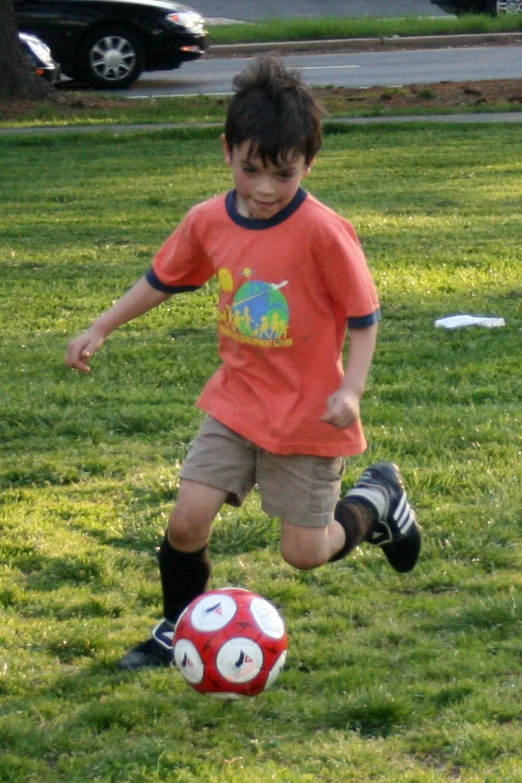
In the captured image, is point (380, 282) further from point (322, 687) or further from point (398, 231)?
point (322, 687)

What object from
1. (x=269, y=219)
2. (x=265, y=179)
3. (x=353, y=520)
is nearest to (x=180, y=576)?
(x=353, y=520)

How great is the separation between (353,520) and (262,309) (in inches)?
35.8

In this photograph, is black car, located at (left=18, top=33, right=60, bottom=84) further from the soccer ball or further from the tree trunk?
the soccer ball

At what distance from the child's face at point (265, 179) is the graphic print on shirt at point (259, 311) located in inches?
7.2

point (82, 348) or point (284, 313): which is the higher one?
point (284, 313)

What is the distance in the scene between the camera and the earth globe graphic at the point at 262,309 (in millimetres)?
3480

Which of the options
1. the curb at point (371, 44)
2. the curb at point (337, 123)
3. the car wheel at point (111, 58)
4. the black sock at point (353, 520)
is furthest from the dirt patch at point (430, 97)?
the black sock at point (353, 520)

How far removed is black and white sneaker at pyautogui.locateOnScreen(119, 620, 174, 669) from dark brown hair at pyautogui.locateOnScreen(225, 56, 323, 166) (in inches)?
54.4

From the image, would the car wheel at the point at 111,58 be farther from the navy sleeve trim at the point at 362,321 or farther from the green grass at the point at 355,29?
the navy sleeve trim at the point at 362,321

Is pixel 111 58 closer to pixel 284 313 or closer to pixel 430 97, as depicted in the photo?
pixel 430 97

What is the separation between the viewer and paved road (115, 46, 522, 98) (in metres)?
19.4

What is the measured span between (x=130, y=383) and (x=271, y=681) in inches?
122

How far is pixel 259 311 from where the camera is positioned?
3.50m

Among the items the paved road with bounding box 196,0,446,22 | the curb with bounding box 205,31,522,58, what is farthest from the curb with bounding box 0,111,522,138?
the paved road with bounding box 196,0,446,22
